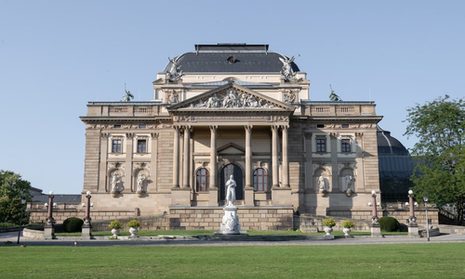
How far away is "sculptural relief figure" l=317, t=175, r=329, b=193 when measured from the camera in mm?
63931

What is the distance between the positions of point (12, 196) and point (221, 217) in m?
40.8

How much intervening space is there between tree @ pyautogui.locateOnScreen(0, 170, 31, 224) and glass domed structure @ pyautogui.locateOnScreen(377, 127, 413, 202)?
50.3 m

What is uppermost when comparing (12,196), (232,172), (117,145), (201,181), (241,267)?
(117,145)

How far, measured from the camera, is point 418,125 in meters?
63.2

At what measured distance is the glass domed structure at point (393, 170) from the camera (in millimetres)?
73000

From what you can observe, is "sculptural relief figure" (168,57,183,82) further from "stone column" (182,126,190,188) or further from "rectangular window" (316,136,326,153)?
"rectangular window" (316,136,326,153)

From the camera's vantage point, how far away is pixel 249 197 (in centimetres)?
5934

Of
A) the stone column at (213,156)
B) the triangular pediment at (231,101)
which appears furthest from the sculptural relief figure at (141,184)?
the triangular pediment at (231,101)

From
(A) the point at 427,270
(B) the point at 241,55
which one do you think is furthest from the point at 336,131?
(A) the point at 427,270

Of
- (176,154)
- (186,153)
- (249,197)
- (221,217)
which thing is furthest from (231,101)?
Result: (221,217)

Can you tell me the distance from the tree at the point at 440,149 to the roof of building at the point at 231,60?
19.1m

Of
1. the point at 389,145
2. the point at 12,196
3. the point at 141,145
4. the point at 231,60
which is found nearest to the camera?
the point at 141,145

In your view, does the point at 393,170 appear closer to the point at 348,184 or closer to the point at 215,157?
the point at 348,184

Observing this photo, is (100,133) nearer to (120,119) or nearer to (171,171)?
(120,119)
